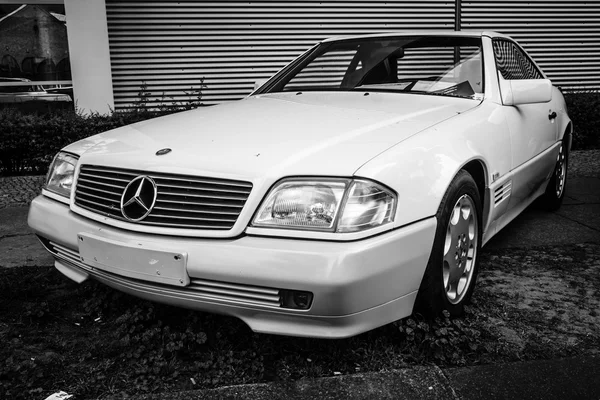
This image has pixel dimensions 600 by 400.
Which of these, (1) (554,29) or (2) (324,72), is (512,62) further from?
(1) (554,29)

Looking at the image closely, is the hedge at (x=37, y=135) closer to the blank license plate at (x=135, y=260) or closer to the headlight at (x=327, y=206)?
the blank license plate at (x=135, y=260)

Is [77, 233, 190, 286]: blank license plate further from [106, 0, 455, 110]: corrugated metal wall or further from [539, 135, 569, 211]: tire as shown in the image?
[106, 0, 455, 110]: corrugated metal wall

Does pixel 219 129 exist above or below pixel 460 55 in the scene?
below

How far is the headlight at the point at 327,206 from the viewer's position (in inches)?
84.7

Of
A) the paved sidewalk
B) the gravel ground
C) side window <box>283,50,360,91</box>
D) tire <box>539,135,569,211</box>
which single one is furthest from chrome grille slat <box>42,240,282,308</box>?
the gravel ground

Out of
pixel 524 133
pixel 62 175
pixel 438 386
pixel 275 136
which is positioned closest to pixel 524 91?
pixel 524 133

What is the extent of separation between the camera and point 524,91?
337cm

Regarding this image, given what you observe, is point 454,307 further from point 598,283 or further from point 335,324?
point 598,283

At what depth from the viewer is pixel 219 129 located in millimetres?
2748

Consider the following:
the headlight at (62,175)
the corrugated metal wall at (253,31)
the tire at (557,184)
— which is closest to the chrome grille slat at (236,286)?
the headlight at (62,175)

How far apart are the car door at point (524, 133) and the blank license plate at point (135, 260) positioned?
6.64 feet

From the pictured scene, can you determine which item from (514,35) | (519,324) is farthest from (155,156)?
(514,35)

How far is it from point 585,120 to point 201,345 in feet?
22.2

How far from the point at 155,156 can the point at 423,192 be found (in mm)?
1065
